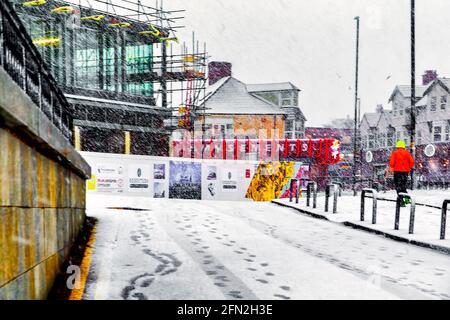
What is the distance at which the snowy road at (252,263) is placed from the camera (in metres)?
5.88

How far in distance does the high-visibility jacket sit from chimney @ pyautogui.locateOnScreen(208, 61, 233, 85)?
40997mm

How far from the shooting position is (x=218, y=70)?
5597 cm

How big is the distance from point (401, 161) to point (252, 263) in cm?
966

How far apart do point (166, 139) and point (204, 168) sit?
3037mm

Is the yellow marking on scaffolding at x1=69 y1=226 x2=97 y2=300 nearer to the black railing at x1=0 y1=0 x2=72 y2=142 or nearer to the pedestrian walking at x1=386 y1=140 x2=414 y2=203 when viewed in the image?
the black railing at x1=0 y1=0 x2=72 y2=142

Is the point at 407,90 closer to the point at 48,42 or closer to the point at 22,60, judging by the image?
the point at 48,42

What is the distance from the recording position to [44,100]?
267 inches

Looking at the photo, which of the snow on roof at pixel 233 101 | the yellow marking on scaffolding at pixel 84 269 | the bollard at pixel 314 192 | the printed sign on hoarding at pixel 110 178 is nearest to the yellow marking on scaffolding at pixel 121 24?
the printed sign on hoarding at pixel 110 178

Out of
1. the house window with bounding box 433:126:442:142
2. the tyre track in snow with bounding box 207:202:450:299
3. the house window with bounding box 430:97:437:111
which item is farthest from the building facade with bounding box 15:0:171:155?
the house window with bounding box 430:97:437:111

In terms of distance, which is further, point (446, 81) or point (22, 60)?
point (446, 81)

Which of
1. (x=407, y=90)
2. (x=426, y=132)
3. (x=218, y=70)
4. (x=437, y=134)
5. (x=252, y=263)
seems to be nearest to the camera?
(x=252, y=263)

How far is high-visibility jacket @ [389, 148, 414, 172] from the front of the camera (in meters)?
15.9

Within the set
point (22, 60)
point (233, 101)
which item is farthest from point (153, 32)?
point (233, 101)

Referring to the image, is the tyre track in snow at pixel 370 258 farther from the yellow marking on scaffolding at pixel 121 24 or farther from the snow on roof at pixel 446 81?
the snow on roof at pixel 446 81
